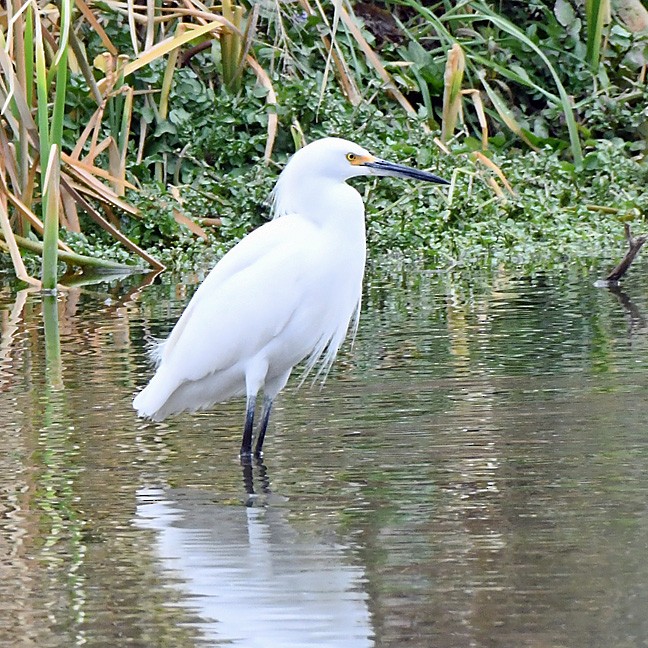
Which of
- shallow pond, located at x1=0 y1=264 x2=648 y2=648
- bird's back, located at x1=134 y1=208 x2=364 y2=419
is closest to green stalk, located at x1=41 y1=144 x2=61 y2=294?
shallow pond, located at x1=0 y1=264 x2=648 y2=648

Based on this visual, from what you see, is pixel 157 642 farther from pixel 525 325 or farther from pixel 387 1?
pixel 387 1

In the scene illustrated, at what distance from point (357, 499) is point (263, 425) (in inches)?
36.1

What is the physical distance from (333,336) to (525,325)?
6.53 ft

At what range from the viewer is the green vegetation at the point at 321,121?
9.65 m

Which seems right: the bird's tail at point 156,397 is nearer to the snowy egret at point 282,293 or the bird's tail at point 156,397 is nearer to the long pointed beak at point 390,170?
the snowy egret at point 282,293

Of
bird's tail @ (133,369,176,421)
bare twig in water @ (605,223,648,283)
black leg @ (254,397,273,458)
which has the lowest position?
bare twig in water @ (605,223,648,283)

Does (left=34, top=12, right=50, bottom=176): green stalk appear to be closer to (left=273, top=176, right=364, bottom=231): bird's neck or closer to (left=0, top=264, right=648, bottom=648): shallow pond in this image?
(left=0, top=264, right=648, bottom=648): shallow pond

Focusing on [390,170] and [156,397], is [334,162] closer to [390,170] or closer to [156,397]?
[390,170]

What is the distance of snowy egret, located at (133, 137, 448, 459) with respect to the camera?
15.9 feet

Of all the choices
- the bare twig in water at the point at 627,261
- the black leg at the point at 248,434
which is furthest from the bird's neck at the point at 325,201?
the bare twig in water at the point at 627,261

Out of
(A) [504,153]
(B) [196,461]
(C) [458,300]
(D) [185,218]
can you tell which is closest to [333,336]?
(B) [196,461]

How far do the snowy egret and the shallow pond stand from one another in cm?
20

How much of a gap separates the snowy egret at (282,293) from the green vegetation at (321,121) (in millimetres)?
3229

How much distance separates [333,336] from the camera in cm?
516
